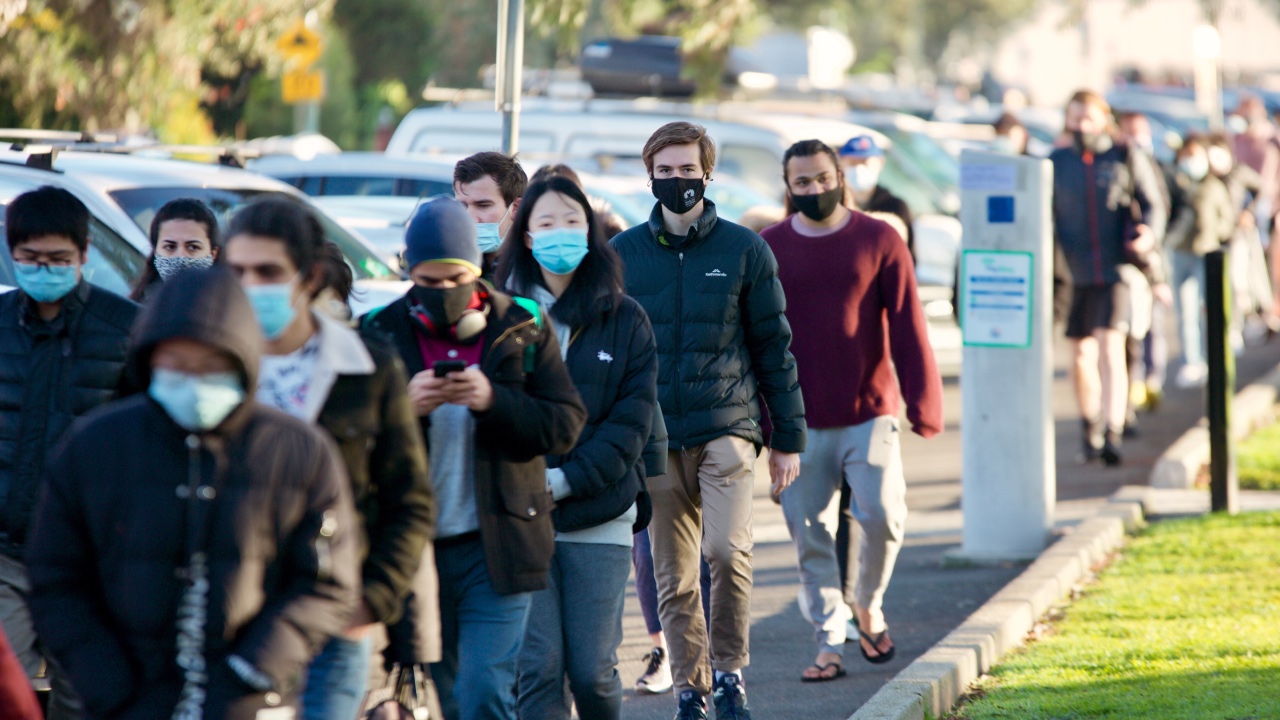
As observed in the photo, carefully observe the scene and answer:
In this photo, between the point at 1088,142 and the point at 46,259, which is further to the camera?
the point at 1088,142

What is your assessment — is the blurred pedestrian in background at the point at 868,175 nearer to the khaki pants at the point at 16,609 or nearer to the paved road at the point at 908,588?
the paved road at the point at 908,588

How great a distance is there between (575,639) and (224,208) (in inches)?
186

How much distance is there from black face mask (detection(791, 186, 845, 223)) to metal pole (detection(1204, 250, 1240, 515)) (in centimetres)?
375

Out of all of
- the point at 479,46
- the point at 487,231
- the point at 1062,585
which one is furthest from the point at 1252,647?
the point at 479,46

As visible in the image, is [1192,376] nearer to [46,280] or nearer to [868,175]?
[868,175]

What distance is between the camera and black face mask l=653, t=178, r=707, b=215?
607cm

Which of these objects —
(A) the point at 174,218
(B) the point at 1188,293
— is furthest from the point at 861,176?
(B) the point at 1188,293

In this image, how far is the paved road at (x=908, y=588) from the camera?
22.0 ft

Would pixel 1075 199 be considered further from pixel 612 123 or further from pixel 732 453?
pixel 732 453

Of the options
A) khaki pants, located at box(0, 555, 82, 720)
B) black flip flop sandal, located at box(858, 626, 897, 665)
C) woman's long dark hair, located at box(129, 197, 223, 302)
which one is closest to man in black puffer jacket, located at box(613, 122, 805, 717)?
black flip flop sandal, located at box(858, 626, 897, 665)

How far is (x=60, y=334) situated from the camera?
471cm

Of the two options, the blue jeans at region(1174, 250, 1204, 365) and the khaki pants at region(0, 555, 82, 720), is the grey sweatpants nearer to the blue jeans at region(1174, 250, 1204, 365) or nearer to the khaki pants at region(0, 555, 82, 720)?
the khaki pants at region(0, 555, 82, 720)

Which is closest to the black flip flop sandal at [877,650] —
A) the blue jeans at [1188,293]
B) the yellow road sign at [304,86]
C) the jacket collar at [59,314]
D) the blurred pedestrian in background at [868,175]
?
the blurred pedestrian in background at [868,175]

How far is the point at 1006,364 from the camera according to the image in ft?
30.2
